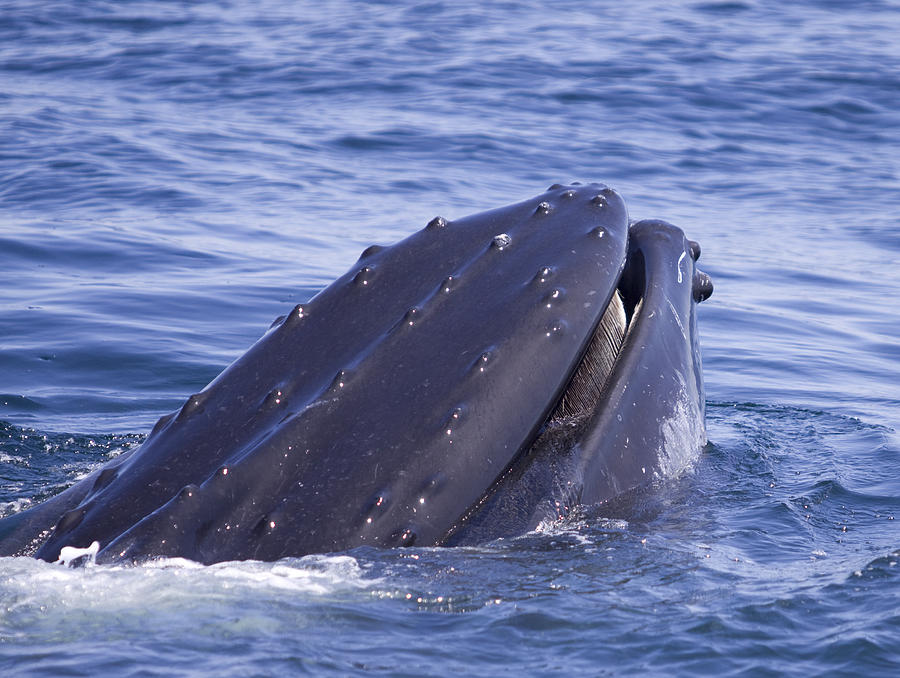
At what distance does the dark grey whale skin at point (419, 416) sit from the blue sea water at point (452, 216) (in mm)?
149

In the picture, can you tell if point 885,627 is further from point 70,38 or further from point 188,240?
point 70,38

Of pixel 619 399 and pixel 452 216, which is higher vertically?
pixel 619 399

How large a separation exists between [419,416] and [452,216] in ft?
37.5

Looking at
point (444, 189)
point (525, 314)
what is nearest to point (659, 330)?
point (525, 314)

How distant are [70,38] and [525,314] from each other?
26603mm

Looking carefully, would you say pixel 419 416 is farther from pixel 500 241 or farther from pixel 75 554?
pixel 75 554

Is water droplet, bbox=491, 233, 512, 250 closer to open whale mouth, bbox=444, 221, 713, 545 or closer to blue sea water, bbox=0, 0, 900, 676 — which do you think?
open whale mouth, bbox=444, 221, 713, 545

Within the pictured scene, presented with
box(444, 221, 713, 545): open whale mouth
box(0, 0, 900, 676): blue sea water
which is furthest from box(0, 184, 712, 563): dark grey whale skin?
box(0, 0, 900, 676): blue sea water

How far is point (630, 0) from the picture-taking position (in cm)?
3441

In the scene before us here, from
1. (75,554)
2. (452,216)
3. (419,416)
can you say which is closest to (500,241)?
(419,416)

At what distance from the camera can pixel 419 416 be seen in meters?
4.64

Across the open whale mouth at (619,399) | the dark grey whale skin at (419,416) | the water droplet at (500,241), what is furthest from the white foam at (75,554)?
the water droplet at (500,241)

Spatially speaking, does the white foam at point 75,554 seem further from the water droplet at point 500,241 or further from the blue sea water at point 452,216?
the water droplet at point 500,241

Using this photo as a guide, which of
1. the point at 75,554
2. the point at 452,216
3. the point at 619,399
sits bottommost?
the point at 452,216
